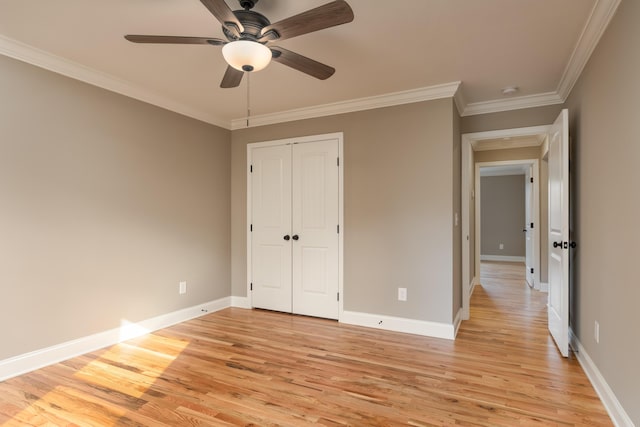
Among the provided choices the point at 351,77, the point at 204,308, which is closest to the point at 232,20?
the point at 351,77

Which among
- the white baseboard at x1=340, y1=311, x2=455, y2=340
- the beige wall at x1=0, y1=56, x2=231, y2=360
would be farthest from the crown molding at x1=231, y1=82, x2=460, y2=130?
the white baseboard at x1=340, y1=311, x2=455, y2=340

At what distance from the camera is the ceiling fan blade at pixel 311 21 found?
162cm

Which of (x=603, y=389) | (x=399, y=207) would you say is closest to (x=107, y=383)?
(x=399, y=207)

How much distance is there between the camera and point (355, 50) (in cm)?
265

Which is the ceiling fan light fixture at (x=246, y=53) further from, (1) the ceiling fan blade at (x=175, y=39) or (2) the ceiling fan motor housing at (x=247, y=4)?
(2) the ceiling fan motor housing at (x=247, y=4)

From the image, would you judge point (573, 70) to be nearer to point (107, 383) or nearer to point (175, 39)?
point (175, 39)

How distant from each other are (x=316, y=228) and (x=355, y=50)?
2.03 metres

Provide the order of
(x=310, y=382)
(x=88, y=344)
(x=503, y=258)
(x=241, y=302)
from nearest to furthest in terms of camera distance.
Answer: (x=310, y=382), (x=88, y=344), (x=241, y=302), (x=503, y=258)

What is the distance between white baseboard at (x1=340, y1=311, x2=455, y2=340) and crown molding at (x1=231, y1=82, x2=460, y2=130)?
218 centimetres

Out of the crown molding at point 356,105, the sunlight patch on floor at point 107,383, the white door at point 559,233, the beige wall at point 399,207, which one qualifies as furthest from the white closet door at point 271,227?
the white door at point 559,233

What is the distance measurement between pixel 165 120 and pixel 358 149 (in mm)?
2056

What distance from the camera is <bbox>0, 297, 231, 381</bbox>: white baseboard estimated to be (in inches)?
100

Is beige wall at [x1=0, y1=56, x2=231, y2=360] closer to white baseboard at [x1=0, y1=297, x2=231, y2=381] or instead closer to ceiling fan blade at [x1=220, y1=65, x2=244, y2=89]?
white baseboard at [x1=0, y1=297, x2=231, y2=381]

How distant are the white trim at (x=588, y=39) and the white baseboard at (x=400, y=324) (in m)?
2.40
